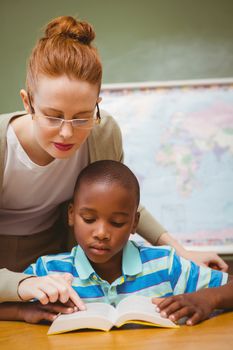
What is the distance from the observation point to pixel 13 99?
2309mm

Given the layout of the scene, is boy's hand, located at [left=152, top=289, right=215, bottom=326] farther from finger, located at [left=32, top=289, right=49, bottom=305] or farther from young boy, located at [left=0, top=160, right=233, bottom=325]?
finger, located at [left=32, top=289, right=49, bottom=305]

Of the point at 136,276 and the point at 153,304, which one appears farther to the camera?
the point at 136,276

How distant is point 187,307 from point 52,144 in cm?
54

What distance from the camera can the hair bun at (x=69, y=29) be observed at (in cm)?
119

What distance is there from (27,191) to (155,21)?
141 cm

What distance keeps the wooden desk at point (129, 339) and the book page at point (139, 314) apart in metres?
0.02

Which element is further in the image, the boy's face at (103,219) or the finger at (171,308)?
the boy's face at (103,219)

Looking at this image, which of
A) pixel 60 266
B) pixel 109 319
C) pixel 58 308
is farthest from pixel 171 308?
pixel 60 266

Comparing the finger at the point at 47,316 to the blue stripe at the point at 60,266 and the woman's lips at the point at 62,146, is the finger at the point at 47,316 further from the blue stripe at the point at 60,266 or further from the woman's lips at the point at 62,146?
the woman's lips at the point at 62,146

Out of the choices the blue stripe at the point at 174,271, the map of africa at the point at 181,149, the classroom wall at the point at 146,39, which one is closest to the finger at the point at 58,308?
the blue stripe at the point at 174,271

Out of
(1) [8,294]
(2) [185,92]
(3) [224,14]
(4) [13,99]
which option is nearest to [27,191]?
(1) [8,294]

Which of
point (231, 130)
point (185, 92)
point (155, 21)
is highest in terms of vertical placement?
point (155, 21)

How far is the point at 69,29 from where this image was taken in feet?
3.91

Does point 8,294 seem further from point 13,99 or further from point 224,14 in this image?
point 224,14
